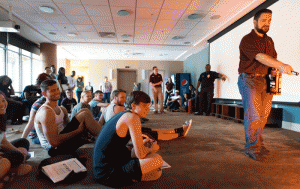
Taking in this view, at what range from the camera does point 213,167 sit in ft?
5.66

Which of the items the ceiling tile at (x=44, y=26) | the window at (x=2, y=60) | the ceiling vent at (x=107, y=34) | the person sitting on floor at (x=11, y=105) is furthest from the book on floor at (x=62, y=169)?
the window at (x=2, y=60)

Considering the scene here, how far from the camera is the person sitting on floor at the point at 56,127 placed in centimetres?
179

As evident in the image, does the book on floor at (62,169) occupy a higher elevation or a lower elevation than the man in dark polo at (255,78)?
lower

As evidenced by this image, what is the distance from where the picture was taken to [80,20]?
5.24 meters

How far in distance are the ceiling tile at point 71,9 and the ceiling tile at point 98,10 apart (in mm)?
150

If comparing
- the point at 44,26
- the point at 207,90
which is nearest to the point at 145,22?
the point at 207,90

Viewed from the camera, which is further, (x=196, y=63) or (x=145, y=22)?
(x=196, y=63)

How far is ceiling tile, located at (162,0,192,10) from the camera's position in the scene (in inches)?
162

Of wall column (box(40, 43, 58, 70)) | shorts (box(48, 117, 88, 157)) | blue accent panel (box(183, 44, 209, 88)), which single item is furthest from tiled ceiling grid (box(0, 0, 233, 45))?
shorts (box(48, 117, 88, 157))

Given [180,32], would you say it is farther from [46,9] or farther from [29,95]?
[29,95]

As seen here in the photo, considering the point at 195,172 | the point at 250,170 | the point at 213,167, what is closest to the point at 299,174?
the point at 250,170

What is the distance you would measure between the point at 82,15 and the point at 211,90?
178 inches

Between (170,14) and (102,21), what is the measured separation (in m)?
2.05

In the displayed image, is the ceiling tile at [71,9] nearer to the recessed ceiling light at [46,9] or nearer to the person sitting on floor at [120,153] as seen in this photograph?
the recessed ceiling light at [46,9]
